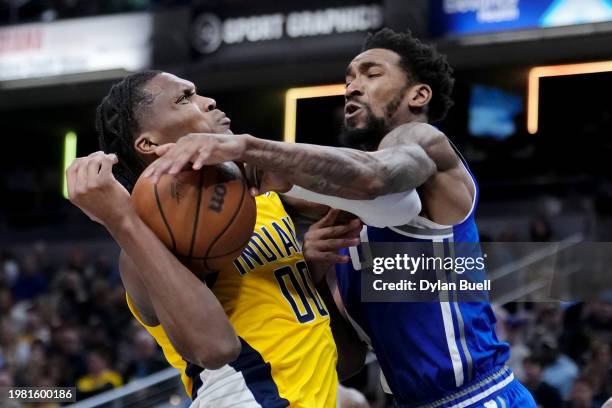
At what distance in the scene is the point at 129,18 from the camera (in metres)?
9.84

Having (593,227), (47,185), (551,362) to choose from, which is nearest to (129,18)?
(47,185)

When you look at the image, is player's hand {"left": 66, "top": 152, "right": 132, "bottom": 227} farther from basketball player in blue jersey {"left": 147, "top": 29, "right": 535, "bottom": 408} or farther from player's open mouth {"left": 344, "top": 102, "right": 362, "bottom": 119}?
player's open mouth {"left": 344, "top": 102, "right": 362, "bottom": 119}

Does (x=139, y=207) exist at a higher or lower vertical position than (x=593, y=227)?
higher

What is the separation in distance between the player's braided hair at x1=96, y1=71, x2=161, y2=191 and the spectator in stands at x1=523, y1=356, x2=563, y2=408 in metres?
2.96

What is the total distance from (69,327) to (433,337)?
599cm

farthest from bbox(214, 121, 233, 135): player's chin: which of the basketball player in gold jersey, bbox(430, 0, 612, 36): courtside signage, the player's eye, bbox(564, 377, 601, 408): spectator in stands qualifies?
bbox(430, 0, 612, 36): courtside signage

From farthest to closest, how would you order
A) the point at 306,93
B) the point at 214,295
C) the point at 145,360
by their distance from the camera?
the point at 306,93 < the point at 145,360 < the point at 214,295

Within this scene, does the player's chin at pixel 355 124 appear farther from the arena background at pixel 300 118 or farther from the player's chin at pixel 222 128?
the arena background at pixel 300 118

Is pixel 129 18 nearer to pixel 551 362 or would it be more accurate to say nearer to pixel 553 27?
pixel 553 27

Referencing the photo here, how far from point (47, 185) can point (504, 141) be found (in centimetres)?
596

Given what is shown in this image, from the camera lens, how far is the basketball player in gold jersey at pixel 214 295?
8.38 ft

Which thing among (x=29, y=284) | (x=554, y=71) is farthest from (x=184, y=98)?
(x=29, y=284)

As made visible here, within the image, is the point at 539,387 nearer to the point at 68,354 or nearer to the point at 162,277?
the point at 162,277

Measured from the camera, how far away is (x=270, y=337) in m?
2.78
